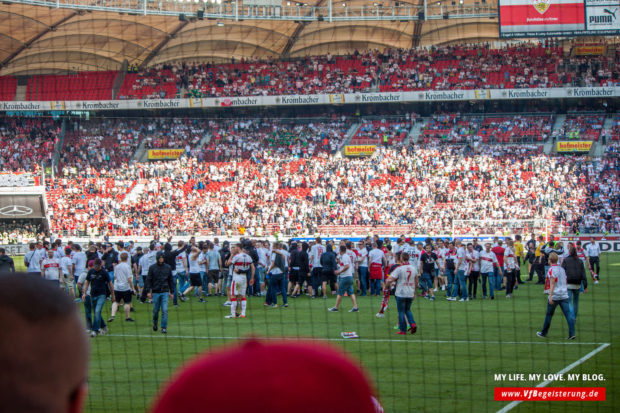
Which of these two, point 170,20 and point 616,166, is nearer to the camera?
point 616,166

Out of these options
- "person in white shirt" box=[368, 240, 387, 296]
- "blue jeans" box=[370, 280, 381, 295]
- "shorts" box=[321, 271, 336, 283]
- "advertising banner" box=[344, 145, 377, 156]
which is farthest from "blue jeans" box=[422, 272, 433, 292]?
"advertising banner" box=[344, 145, 377, 156]

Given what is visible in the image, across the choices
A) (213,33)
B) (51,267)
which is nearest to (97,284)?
(51,267)

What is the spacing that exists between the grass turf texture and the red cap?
8.26m

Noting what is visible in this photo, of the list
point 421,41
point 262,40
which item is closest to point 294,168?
point 262,40

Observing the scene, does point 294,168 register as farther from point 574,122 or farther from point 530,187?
point 574,122

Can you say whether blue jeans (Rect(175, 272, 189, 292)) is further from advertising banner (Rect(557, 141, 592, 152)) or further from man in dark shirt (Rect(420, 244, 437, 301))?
advertising banner (Rect(557, 141, 592, 152))

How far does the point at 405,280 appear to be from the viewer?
1351cm

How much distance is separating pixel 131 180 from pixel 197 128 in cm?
839

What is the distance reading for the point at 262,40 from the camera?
54.4 metres

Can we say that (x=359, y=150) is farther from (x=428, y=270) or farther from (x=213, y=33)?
(x=428, y=270)

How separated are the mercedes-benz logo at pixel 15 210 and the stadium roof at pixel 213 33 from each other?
12.9 metres

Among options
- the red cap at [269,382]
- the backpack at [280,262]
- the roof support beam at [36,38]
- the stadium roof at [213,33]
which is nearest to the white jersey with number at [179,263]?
the backpack at [280,262]

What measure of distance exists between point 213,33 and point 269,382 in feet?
179

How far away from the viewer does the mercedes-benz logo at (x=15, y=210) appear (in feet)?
130
